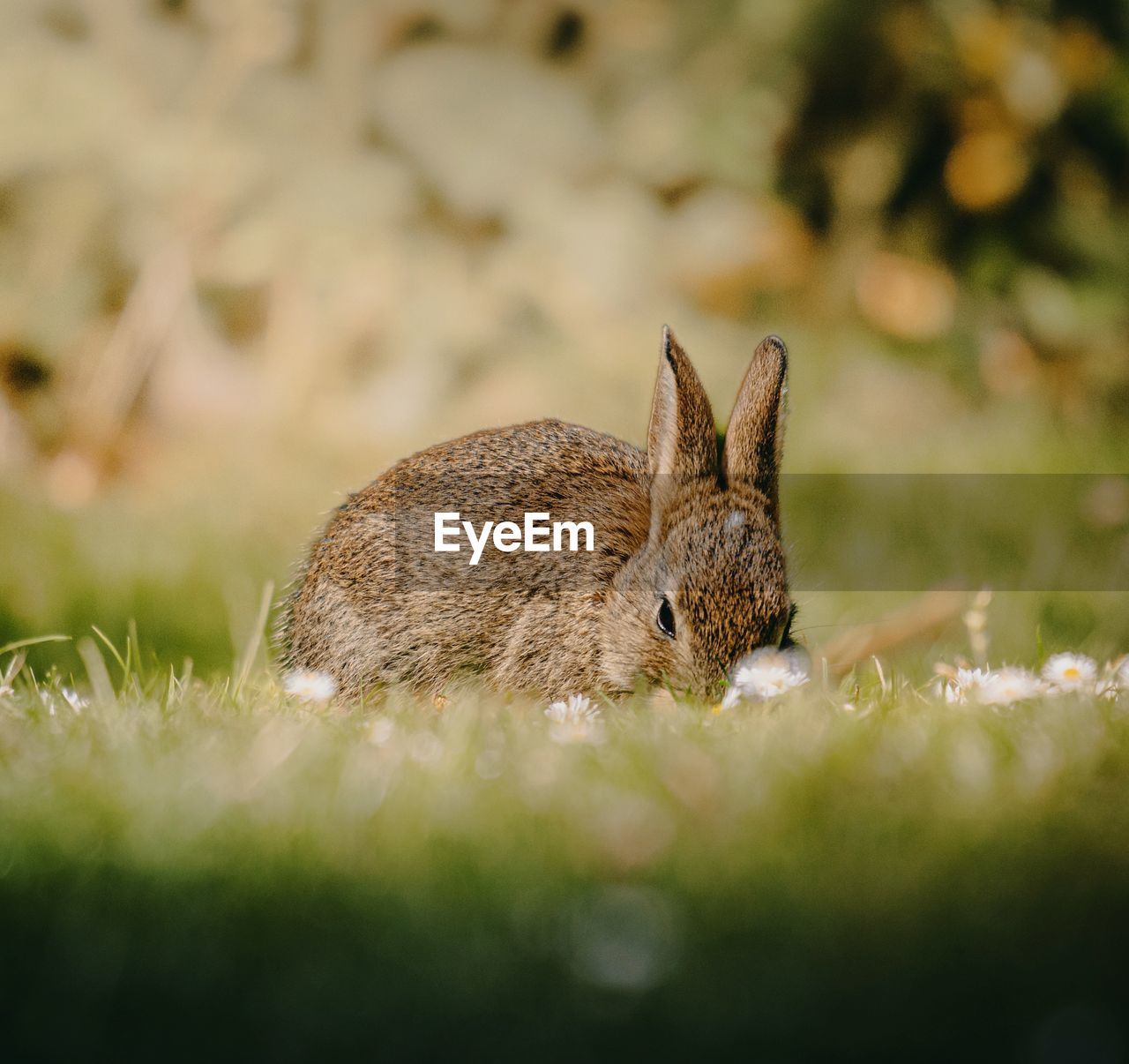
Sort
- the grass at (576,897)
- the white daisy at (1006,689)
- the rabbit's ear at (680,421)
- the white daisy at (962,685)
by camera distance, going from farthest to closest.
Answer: the rabbit's ear at (680,421)
the white daisy at (962,685)
the white daisy at (1006,689)
the grass at (576,897)

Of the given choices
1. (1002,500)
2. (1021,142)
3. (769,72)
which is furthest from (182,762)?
(1021,142)

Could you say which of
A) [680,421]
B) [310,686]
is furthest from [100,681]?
[680,421]

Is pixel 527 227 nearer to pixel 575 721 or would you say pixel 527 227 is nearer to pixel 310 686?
pixel 310 686

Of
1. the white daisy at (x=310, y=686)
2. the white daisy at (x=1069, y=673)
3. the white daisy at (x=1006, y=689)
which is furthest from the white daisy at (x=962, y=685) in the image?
the white daisy at (x=310, y=686)

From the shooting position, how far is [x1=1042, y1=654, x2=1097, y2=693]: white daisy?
→ 2428mm

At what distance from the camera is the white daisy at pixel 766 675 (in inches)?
94.6

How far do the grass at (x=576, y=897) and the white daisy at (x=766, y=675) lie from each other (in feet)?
1.26

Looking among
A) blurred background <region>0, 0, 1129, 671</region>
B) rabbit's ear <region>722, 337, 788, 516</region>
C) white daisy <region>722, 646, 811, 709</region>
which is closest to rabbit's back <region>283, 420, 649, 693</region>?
rabbit's ear <region>722, 337, 788, 516</region>

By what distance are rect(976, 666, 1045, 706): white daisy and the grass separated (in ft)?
0.84

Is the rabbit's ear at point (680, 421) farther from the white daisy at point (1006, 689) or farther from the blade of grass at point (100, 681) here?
the blade of grass at point (100, 681)

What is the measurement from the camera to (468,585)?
296cm

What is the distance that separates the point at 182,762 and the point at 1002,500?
4.23 meters

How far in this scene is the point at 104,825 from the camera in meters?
1.64

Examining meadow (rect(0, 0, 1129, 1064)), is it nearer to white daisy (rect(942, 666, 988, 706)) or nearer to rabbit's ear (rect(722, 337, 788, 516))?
white daisy (rect(942, 666, 988, 706))
